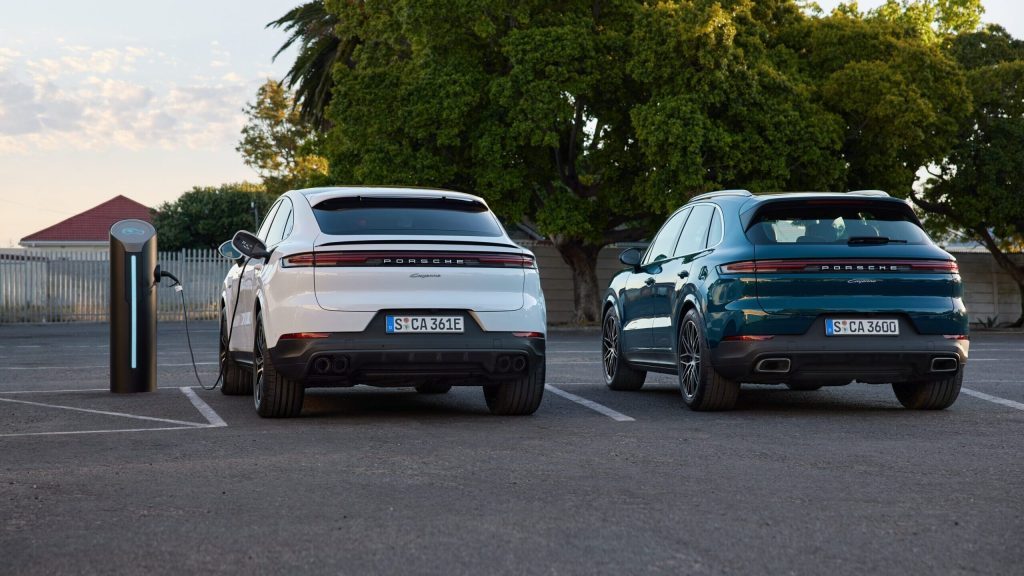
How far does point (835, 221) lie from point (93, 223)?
75.6 meters

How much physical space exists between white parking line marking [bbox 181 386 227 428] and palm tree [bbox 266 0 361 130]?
2732 cm

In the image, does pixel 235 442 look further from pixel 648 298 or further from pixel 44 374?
pixel 44 374

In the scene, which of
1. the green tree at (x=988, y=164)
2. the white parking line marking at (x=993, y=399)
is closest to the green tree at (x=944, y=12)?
the green tree at (x=988, y=164)

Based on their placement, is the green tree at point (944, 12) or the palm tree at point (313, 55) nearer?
the palm tree at point (313, 55)

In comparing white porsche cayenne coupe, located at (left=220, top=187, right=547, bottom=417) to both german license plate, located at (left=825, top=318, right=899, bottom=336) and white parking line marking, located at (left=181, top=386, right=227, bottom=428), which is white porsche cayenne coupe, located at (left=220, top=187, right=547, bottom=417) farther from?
german license plate, located at (left=825, top=318, right=899, bottom=336)

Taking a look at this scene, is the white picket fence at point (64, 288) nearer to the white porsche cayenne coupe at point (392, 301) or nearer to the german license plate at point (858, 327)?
the white porsche cayenne coupe at point (392, 301)

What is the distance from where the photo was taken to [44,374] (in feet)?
49.2

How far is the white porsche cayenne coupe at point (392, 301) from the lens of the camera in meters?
8.91

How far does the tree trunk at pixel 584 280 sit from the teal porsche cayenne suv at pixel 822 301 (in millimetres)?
22666

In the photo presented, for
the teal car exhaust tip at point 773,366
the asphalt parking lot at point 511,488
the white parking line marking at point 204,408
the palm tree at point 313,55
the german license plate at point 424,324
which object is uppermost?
the palm tree at point 313,55

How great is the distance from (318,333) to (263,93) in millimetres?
60763

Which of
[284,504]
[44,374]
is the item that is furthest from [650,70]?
[284,504]

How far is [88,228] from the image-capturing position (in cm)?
7969

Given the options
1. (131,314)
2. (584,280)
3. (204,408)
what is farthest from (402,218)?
(584,280)
